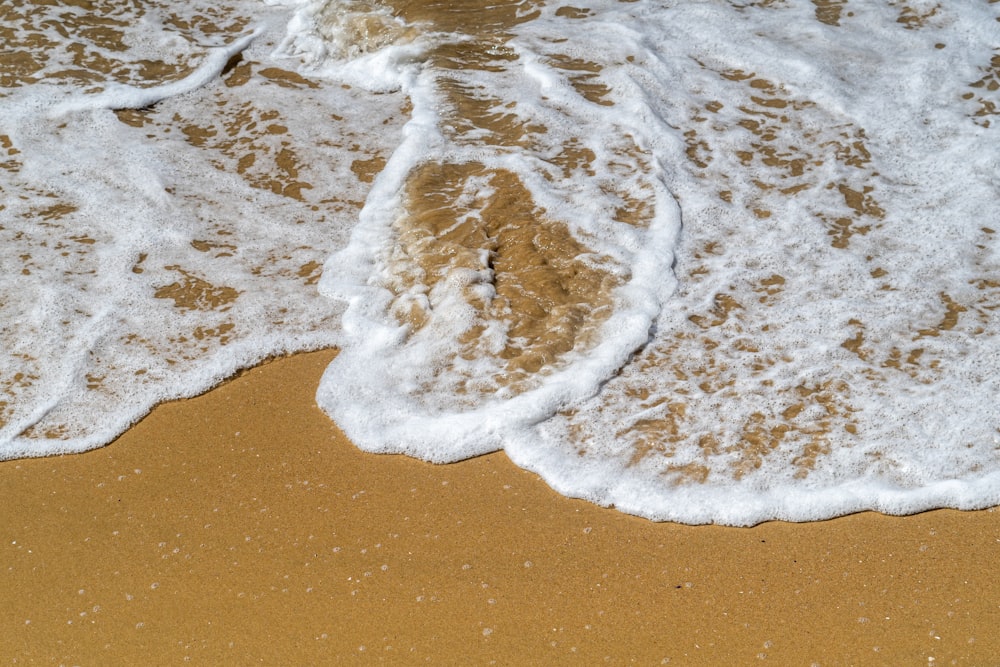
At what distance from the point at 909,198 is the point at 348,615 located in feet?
12.2

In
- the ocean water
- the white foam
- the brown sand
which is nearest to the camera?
the brown sand

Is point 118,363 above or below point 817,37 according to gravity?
below

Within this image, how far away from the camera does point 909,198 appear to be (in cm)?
443

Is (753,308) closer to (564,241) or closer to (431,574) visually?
(564,241)

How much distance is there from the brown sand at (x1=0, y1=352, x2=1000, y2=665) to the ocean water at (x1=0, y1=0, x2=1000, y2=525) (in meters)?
0.16

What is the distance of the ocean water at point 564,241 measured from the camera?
10.4ft

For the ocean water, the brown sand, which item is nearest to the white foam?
the ocean water

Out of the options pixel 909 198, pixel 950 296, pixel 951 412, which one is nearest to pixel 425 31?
pixel 909 198

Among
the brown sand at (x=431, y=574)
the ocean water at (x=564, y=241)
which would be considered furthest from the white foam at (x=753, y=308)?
the brown sand at (x=431, y=574)

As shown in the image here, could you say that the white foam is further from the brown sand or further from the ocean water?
the brown sand

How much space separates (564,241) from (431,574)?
6.75 feet

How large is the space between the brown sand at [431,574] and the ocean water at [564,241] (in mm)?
163

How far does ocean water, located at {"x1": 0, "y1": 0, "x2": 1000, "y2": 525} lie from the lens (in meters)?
3.18

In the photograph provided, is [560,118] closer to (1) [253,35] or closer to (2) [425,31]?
(2) [425,31]
